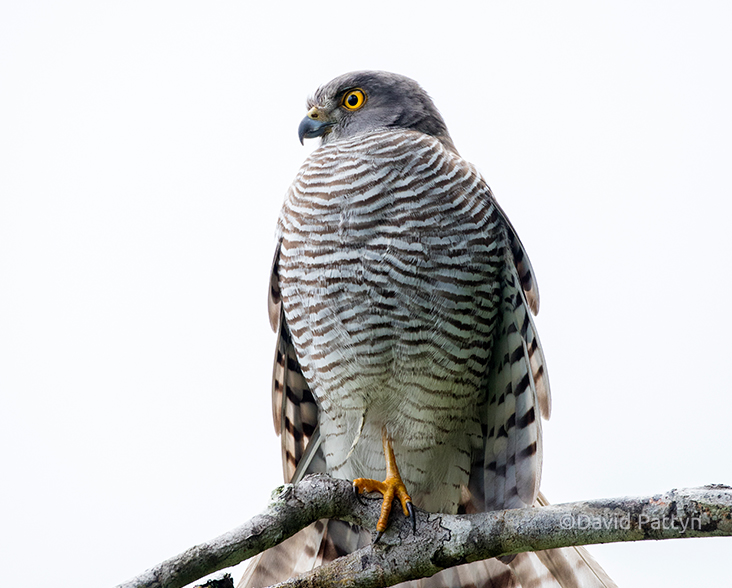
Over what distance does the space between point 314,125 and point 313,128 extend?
21 mm

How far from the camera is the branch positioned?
2.32 meters

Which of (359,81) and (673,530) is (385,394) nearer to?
(673,530)

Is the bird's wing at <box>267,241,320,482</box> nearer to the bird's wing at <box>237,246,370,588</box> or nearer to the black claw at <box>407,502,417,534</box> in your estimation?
the bird's wing at <box>237,246,370,588</box>

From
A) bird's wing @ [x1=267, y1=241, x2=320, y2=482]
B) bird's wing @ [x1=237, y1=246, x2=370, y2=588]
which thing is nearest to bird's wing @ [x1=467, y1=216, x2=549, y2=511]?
bird's wing @ [x1=237, y1=246, x2=370, y2=588]

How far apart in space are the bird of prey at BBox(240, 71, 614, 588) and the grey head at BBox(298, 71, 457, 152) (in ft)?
0.12

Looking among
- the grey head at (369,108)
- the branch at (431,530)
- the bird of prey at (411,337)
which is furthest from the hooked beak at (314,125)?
the branch at (431,530)

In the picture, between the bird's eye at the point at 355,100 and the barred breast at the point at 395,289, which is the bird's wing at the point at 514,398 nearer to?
the barred breast at the point at 395,289

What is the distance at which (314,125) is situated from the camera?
4.20 meters

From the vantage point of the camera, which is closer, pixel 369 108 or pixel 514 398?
pixel 514 398

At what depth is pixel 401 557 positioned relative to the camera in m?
2.95

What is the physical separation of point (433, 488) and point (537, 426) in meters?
0.71

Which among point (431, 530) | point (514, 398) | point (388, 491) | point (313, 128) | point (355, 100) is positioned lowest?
point (431, 530)

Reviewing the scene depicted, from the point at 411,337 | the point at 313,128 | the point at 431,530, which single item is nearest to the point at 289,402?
the point at 411,337

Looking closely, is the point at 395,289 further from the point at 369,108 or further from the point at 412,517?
the point at 369,108
